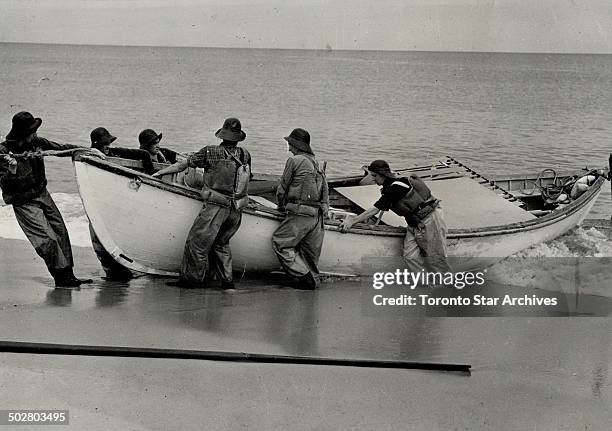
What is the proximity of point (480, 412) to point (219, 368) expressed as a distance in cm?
163

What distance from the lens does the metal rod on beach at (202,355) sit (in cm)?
527

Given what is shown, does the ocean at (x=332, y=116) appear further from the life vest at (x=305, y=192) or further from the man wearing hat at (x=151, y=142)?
the life vest at (x=305, y=192)

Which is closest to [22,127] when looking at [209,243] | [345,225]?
[209,243]

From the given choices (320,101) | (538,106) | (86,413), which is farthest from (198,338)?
(538,106)

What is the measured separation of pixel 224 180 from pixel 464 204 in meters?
3.67

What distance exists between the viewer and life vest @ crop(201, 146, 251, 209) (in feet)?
23.6

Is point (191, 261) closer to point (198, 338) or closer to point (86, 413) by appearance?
point (198, 338)

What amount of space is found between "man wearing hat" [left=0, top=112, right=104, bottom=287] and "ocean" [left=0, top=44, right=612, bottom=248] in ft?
11.6

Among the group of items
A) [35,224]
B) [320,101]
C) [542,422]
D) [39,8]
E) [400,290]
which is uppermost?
[320,101]

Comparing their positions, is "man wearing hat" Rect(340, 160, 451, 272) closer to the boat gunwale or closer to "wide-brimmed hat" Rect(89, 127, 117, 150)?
the boat gunwale

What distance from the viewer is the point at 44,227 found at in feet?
22.6

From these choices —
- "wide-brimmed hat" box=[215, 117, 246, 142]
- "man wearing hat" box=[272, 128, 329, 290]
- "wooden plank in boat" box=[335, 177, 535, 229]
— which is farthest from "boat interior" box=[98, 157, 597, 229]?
"wide-brimmed hat" box=[215, 117, 246, 142]

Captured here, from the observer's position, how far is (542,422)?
4680 millimetres

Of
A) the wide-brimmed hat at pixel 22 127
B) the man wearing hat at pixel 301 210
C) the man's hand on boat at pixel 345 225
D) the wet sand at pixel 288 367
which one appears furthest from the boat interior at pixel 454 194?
the wet sand at pixel 288 367
